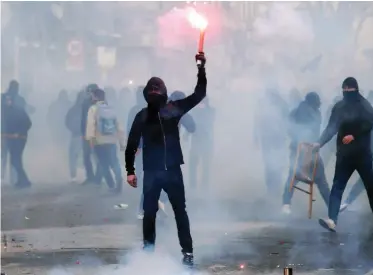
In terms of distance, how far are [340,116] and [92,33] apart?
1725mm

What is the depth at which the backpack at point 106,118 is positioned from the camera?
13.3 feet

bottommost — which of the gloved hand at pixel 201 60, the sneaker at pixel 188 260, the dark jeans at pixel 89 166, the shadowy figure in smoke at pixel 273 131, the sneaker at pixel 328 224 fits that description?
the sneaker at pixel 188 260

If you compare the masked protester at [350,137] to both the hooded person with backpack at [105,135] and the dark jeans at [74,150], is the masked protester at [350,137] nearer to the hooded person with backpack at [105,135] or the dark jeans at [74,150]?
the hooded person with backpack at [105,135]

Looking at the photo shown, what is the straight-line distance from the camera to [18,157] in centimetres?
410

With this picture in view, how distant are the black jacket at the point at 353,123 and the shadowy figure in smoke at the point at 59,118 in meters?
1.73

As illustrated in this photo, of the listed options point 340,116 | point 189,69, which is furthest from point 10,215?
point 340,116

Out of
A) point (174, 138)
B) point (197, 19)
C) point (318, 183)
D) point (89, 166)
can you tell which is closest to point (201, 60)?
point (197, 19)

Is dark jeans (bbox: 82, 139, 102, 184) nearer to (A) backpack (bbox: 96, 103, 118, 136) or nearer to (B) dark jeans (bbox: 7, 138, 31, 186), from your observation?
(A) backpack (bbox: 96, 103, 118, 136)

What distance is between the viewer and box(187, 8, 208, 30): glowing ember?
4.00 metres

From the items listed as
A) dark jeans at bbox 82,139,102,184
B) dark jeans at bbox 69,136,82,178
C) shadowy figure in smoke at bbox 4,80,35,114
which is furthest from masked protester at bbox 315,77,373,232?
shadowy figure in smoke at bbox 4,80,35,114

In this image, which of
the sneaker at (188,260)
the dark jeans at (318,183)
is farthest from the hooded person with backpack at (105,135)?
the dark jeans at (318,183)

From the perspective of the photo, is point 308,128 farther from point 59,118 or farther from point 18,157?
point 18,157

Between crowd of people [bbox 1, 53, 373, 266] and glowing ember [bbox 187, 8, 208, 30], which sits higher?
glowing ember [bbox 187, 8, 208, 30]

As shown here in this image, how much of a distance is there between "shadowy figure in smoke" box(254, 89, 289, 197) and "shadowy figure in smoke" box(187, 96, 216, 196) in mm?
305
